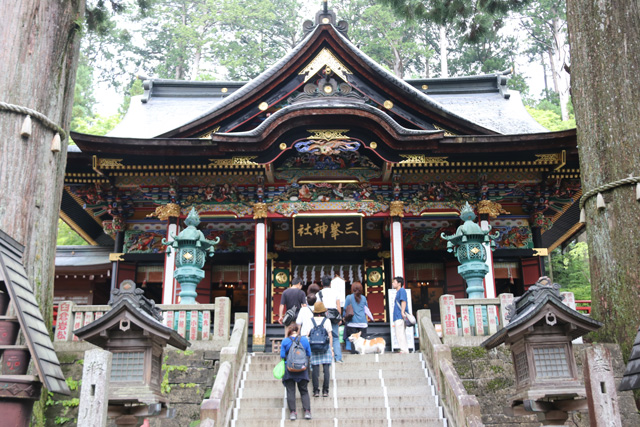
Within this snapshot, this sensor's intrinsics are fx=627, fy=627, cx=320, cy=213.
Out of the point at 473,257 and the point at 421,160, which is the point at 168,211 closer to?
the point at 421,160

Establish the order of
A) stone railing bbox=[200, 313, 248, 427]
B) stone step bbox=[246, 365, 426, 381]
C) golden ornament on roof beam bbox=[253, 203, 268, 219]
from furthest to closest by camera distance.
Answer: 1. golden ornament on roof beam bbox=[253, 203, 268, 219]
2. stone step bbox=[246, 365, 426, 381]
3. stone railing bbox=[200, 313, 248, 427]

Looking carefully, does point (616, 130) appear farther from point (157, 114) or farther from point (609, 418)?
point (157, 114)

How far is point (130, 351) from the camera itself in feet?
21.8

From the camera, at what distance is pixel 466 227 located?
1026 centimetres

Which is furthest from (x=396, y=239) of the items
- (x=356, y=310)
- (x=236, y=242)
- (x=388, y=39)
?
(x=388, y=39)

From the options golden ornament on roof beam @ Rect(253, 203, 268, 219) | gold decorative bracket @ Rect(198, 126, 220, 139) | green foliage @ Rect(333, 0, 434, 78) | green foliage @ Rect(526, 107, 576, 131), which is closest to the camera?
gold decorative bracket @ Rect(198, 126, 220, 139)

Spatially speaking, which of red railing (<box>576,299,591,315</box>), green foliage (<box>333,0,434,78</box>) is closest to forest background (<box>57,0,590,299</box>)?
green foliage (<box>333,0,434,78</box>)

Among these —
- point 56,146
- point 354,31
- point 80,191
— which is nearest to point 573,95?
point 56,146

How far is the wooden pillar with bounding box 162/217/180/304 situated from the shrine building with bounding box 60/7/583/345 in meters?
0.03

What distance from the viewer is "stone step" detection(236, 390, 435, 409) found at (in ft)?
26.2

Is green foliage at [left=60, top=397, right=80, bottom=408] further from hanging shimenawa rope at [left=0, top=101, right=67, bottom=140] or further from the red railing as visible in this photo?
the red railing

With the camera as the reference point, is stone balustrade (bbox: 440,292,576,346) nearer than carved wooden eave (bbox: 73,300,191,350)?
No

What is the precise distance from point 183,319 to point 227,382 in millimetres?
1861

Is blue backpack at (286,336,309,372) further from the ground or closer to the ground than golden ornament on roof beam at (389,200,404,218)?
closer to the ground
